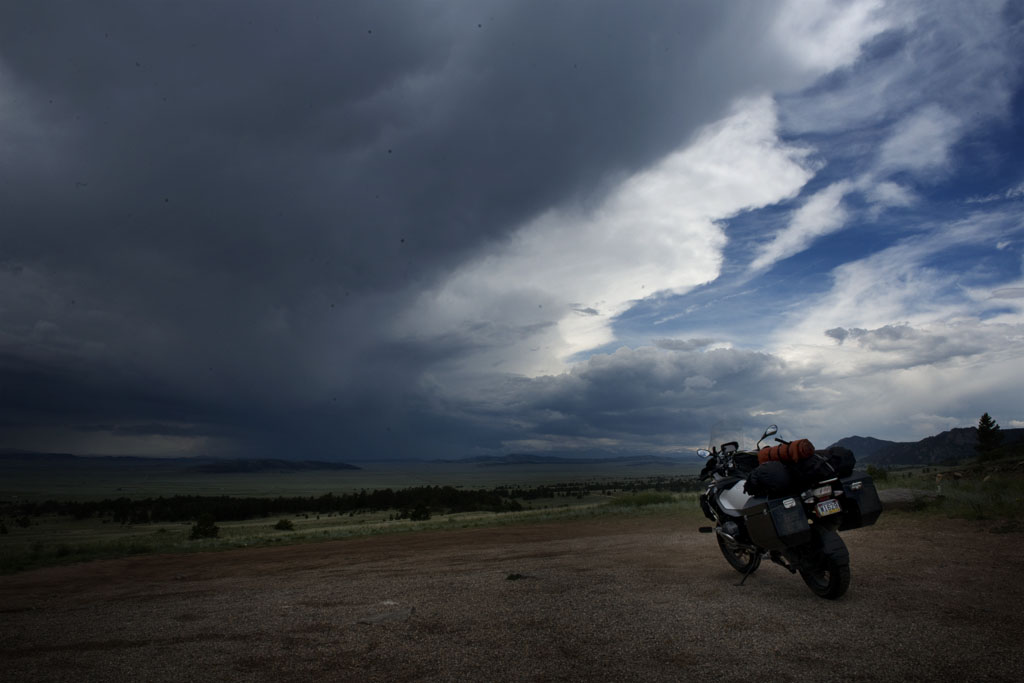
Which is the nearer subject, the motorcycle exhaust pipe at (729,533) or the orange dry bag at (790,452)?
the orange dry bag at (790,452)

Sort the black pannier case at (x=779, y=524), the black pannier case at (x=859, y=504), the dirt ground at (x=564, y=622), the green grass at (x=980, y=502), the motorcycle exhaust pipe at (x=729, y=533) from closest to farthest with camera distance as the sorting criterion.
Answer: the dirt ground at (x=564, y=622), the black pannier case at (x=779, y=524), the black pannier case at (x=859, y=504), the motorcycle exhaust pipe at (x=729, y=533), the green grass at (x=980, y=502)

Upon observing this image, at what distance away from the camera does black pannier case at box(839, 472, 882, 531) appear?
6.54 meters

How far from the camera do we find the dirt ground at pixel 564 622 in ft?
16.4

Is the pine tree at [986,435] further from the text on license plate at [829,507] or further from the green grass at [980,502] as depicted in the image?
the text on license plate at [829,507]

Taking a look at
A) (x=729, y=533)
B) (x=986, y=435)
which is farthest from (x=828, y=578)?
(x=986, y=435)

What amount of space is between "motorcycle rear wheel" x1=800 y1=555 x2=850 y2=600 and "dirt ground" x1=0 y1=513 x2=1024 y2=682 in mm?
165

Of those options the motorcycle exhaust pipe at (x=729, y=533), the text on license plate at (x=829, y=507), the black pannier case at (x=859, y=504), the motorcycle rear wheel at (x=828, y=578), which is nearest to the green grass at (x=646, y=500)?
the motorcycle exhaust pipe at (x=729, y=533)

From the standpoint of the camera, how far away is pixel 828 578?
6.86 metres

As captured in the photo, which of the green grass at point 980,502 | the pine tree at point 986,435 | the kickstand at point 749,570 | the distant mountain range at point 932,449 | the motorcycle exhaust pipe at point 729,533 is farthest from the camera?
the distant mountain range at point 932,449

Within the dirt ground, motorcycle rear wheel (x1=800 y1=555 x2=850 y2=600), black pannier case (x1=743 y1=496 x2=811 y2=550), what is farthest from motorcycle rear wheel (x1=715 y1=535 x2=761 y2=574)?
black pannier case (x1=743 y1=496 x2=811 y2=550)

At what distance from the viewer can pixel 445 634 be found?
20.7 feet

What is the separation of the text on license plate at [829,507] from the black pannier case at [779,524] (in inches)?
6.9

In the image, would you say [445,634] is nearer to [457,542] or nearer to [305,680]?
[305,680]

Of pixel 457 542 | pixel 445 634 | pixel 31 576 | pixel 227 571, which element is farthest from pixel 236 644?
pixel 31 576
